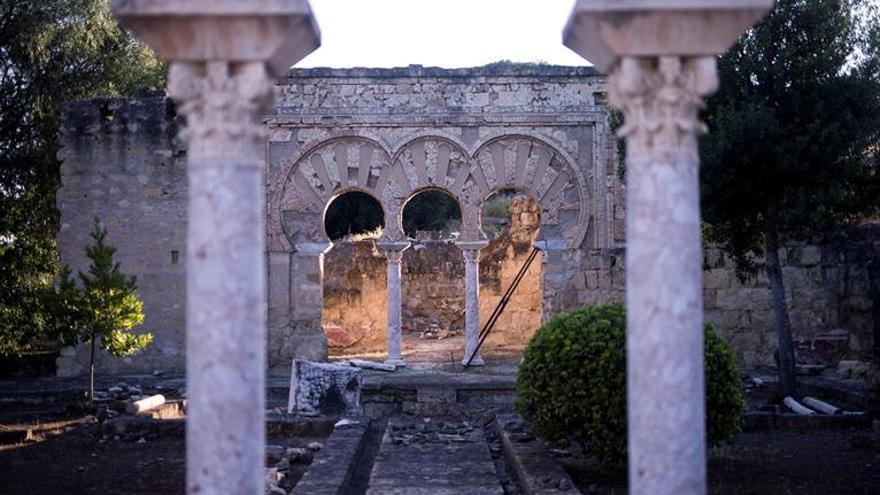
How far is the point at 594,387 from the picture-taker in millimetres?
7969

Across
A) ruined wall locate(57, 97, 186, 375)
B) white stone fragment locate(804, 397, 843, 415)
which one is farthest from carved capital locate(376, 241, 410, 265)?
white stone fragment locate(804, 397, 843, 415)

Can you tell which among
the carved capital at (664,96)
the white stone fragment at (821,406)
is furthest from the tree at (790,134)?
the carved capital at (664,96)

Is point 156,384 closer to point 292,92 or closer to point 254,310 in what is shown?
point 292,92

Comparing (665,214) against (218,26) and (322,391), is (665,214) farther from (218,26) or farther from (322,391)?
(322,391)

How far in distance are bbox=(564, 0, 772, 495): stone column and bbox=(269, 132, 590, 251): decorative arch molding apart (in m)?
11.8

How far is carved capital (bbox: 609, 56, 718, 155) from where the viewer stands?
15.0 feet

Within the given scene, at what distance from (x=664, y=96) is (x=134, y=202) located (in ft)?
42.7

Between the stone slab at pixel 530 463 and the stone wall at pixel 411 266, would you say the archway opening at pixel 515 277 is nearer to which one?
the stone wall at pixel 411 266

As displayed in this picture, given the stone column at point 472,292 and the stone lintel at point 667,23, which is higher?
the stone lintel at point 667,23

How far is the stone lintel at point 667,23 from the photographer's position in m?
4.48

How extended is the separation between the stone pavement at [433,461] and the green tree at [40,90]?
8.13m

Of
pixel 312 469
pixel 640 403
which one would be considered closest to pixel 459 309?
pixel 312 469

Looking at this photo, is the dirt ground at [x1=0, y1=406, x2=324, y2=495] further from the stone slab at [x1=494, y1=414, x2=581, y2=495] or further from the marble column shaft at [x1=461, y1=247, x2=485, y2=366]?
the marble column shaft at [x1=461, y1=247, x2=485, y2=366]

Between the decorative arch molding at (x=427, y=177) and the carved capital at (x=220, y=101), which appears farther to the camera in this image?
the decorative arch molding at (x=427, y=177)
